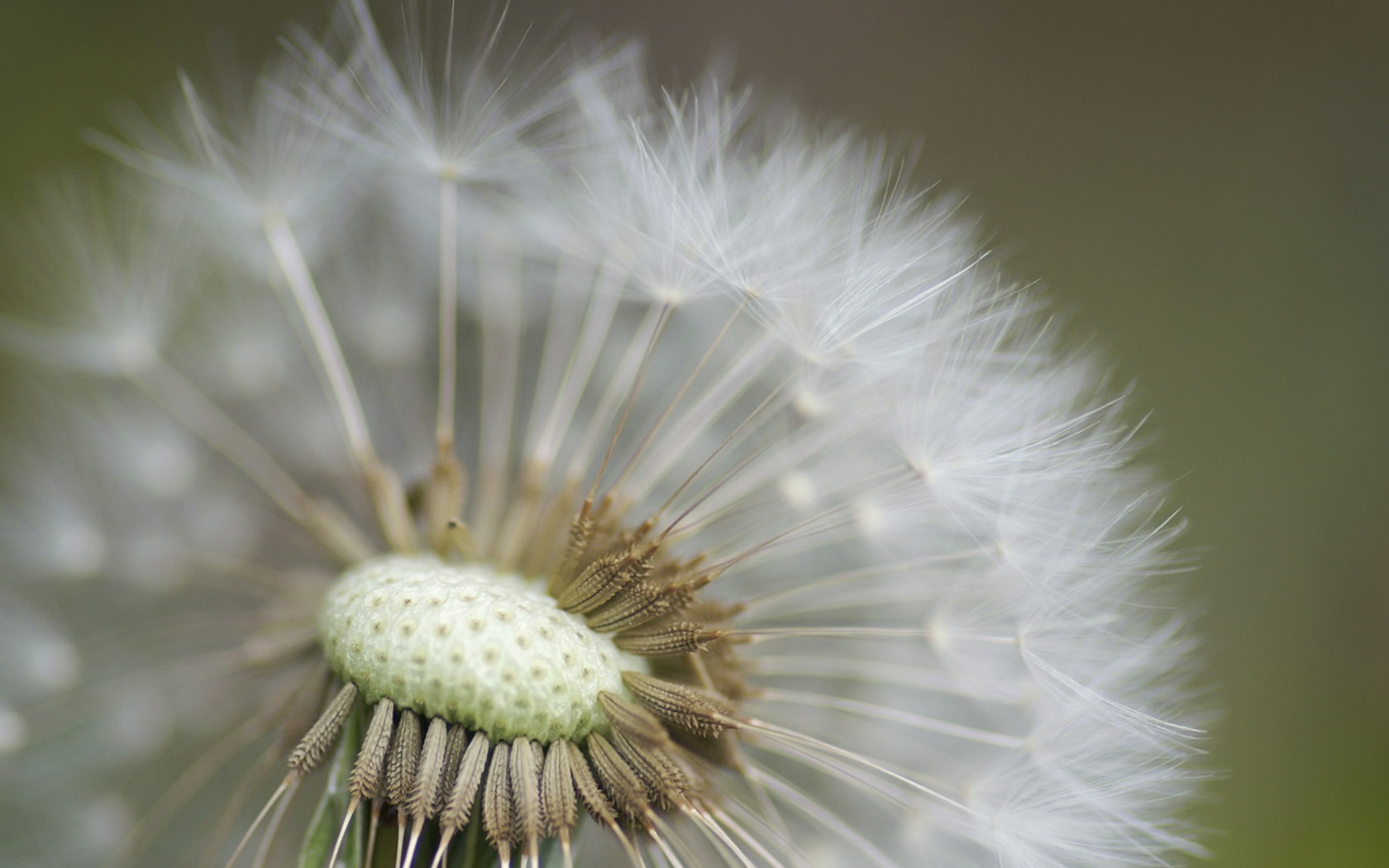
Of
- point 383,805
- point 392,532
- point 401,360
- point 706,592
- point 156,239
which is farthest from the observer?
point 401,360

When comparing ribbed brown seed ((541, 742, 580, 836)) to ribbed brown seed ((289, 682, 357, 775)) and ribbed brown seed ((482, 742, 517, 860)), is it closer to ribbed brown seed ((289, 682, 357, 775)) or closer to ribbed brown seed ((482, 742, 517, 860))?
ribbed brown seed ((482, 742, 517, 860))

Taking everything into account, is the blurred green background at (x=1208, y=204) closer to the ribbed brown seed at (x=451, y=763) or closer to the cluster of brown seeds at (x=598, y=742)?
the cluster of brown seeds at (x=598, y=742)

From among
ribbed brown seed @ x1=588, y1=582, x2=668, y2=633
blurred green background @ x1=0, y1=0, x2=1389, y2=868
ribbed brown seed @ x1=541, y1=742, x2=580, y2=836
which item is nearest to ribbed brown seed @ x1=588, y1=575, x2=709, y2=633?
ribbed brown seed @ x1=588, y1=582, x2=668, y2=633

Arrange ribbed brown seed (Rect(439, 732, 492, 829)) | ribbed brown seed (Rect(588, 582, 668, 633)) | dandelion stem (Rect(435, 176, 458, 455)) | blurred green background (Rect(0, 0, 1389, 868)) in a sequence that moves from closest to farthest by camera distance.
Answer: ribbed brown seed (Rect(439, 732, 492, 829))
ribbed brown seed (Rect(588, 582, 668, 633))
dandelion stem (Rect(435, 176, 458, 455))
blurred green background (Rect(0, 0, 1389, 868))

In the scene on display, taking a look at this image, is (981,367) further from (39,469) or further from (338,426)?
(39,469)

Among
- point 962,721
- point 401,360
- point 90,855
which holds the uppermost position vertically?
point 401,360

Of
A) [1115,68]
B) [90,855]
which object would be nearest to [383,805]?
[90,855]

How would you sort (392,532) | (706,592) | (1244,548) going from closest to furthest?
1. (392,532)
2. (706,592)
3. (1244,548)

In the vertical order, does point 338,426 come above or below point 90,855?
above
